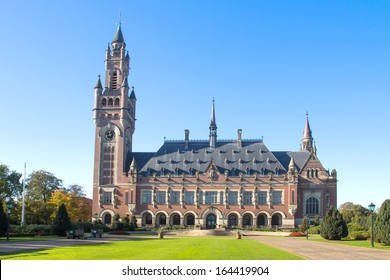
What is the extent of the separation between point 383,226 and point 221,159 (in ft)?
180

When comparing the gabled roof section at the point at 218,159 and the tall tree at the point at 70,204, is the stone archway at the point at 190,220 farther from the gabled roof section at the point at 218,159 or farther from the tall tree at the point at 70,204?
the tall tree at the point at 70,204

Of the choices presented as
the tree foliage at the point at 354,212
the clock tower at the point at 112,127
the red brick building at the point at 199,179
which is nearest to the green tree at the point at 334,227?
the red brick building at the point at 199,179

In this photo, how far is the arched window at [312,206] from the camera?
284 feet

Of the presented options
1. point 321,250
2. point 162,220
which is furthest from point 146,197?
point 321,250

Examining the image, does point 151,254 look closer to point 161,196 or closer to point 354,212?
point 161,196

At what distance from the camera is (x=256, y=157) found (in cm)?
9025

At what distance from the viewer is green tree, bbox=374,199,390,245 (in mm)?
36594

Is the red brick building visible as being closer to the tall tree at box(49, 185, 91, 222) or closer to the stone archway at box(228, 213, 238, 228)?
the stone archway at box(228, 213, 238, 228)

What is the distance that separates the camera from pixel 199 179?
292 ft

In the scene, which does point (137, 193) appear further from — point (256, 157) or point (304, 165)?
point (304, 165)

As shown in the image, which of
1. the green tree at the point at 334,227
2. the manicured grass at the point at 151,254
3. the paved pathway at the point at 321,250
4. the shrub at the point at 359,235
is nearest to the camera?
the manicured grass at the point at 151,254

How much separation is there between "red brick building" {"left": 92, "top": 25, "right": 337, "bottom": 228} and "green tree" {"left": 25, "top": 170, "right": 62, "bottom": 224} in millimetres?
9829

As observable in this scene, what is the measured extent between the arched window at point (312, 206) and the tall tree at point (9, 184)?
58369mm

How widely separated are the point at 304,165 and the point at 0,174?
196 ft
